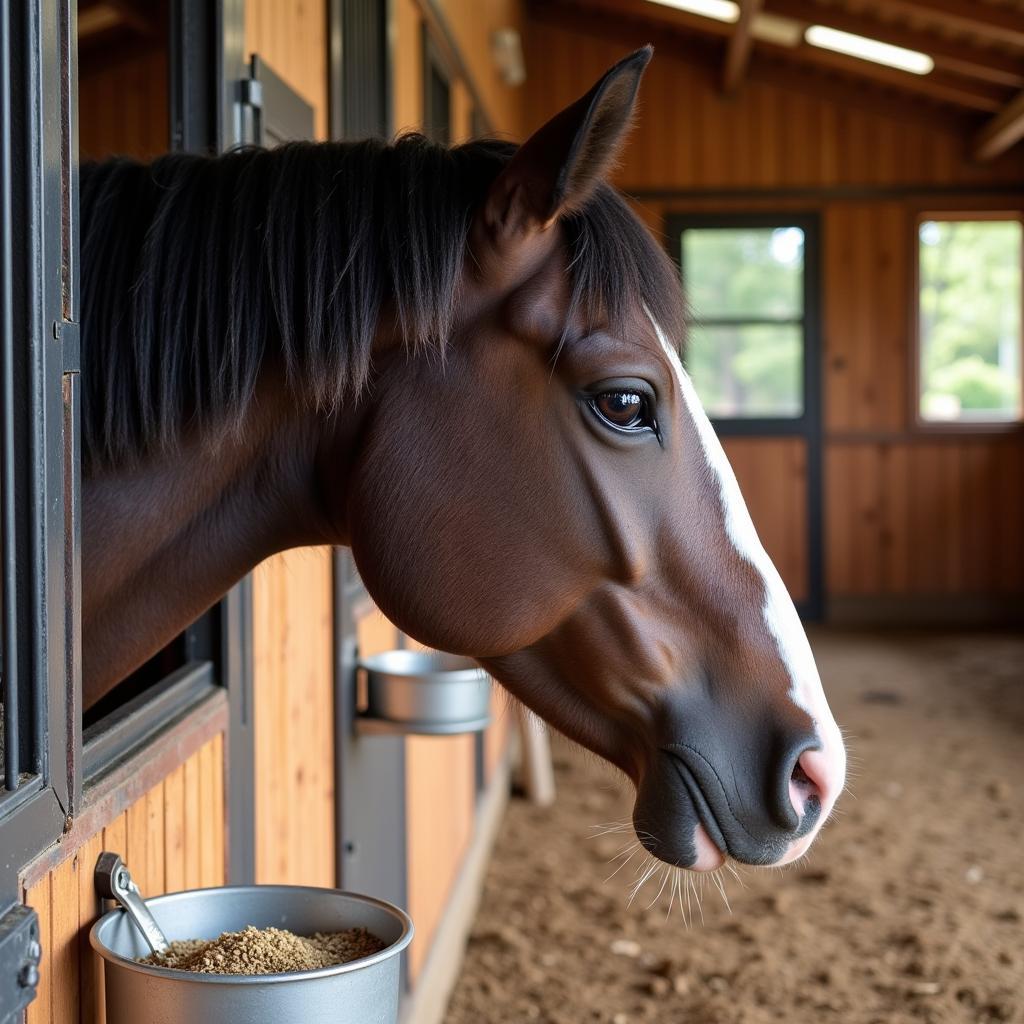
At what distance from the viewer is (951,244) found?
8234mm

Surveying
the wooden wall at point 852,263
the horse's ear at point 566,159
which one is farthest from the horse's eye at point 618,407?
the wooden wall at point 852,263

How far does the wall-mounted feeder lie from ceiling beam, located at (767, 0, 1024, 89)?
5.68m

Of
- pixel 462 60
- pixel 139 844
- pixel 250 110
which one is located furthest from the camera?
pixel 462 60

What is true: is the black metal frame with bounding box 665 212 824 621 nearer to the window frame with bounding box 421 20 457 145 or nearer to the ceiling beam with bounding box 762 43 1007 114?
the ceiling beam with bounding box 762 43 1007 114


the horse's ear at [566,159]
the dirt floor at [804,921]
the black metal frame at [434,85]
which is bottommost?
the dirt floor at [804,921]

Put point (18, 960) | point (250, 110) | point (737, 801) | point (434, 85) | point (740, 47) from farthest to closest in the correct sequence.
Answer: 1. point (740, 47)
2. point (434, 85)
3. point (250, 110)
4. point (737, 801)
5. point (18, 960)

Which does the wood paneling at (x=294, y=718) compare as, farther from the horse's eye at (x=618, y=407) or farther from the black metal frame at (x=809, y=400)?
the black metal frame at (x=809, y=400)

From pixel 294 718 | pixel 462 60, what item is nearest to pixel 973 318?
pixel 462 60

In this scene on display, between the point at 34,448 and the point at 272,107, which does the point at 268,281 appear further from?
the point at 272,107

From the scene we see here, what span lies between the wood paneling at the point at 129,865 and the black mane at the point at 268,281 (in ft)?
1.17

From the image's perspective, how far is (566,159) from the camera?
99 cm

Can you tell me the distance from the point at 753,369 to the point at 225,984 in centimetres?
772

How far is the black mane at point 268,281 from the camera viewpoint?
3.50 ft

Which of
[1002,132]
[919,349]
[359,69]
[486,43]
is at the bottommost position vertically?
[919,349]
